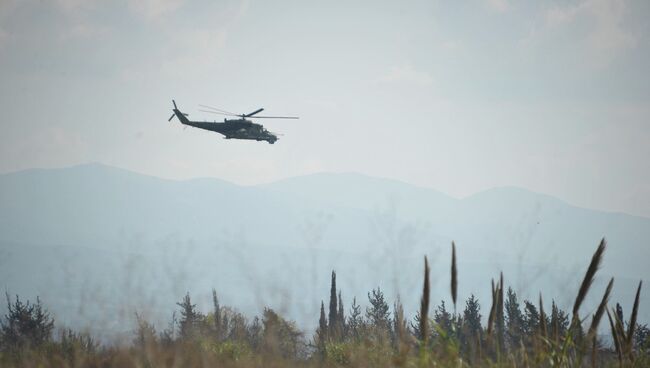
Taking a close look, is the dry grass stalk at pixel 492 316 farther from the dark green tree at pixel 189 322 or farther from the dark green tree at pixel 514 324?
the dark green tree at pixel 189 322

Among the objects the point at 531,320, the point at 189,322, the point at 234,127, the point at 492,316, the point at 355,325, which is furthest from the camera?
the point at 355,325

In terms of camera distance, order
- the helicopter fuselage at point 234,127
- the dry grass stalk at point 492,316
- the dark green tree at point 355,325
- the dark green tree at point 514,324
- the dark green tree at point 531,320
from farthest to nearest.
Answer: the helicopter fuselage at point 234,127
the dark green tree at point 355,325
the dark green tree at point 514,324
the dark green tree at point 531,320
the dry grass stalk at point 492,316

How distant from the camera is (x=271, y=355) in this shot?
5.11 metres

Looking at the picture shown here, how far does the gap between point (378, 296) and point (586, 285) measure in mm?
48019

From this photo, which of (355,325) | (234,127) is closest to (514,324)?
(234,127)

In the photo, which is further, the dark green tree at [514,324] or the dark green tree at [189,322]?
the dark green tree at [189,322]

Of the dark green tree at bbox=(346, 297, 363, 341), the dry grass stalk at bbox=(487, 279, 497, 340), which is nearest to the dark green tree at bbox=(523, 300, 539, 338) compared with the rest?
the dry grass stalk at bbox=(487, 279, 497, 340)

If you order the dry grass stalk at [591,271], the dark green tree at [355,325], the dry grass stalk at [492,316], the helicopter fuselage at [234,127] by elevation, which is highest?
the helicopter fuselage at [234,127]

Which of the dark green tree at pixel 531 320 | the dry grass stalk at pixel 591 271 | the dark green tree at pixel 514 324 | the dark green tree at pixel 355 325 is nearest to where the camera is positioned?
the dry grass stalk at pixel 591 271

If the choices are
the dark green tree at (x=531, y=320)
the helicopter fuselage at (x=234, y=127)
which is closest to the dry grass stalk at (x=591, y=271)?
the dark green tree at (x=531, y=320)

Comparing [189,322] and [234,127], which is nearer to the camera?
[189,322]

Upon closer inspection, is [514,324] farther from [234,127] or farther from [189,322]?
[234,127]

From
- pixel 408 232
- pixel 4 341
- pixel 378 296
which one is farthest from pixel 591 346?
pixel 378 296

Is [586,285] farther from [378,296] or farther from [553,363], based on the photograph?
[378,296]
